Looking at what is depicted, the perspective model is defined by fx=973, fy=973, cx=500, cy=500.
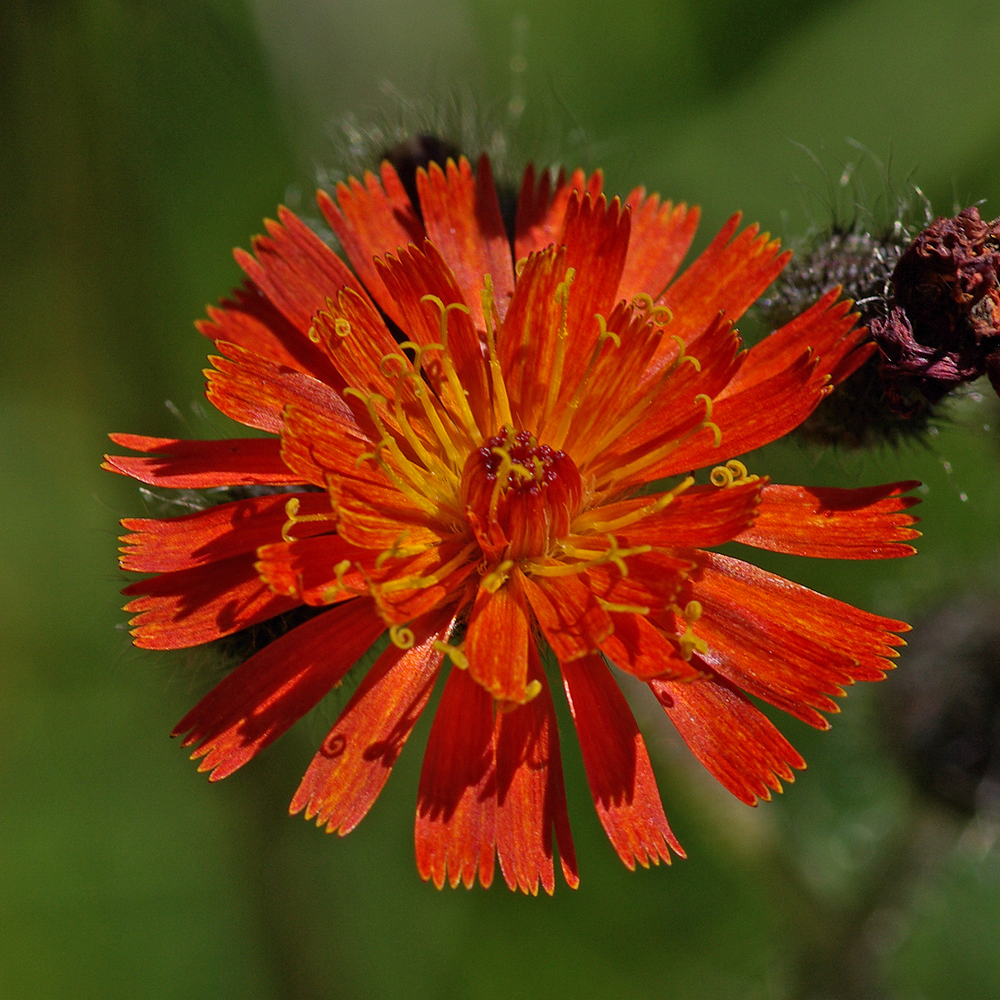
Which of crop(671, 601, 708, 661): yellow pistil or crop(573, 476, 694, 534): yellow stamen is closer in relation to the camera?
crop(671, 601, 708, 661): yellow pistil

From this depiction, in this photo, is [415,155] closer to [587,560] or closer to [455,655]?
[587,560]

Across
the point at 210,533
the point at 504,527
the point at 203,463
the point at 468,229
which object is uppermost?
the point at 468,229

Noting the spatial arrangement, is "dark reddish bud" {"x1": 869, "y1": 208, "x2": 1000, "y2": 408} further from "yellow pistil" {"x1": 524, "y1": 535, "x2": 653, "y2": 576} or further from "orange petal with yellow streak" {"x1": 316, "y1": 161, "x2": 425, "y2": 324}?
"orange petal with yellow streak" {"x1": 316, "y1": 161, "x2": 425, "y2": 324}

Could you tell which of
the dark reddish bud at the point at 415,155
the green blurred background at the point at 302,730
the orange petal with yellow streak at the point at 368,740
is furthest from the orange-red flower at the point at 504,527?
the green blurred background at the point at 302,730

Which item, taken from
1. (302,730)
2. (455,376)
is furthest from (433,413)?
(302,730)

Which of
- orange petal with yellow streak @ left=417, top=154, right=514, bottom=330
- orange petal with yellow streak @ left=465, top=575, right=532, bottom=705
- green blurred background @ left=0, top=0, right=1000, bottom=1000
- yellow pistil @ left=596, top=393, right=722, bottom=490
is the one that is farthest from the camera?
green blurred background @ left=0, top=0, right=1000, bottom=1000

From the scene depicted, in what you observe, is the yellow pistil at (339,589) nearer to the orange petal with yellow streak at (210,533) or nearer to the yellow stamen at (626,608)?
the orange petal with yellow streak at (210,533)

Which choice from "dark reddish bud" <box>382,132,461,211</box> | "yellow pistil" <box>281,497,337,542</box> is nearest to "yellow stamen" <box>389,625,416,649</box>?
"yellow pistil" <box>281,497,337,542</box>
